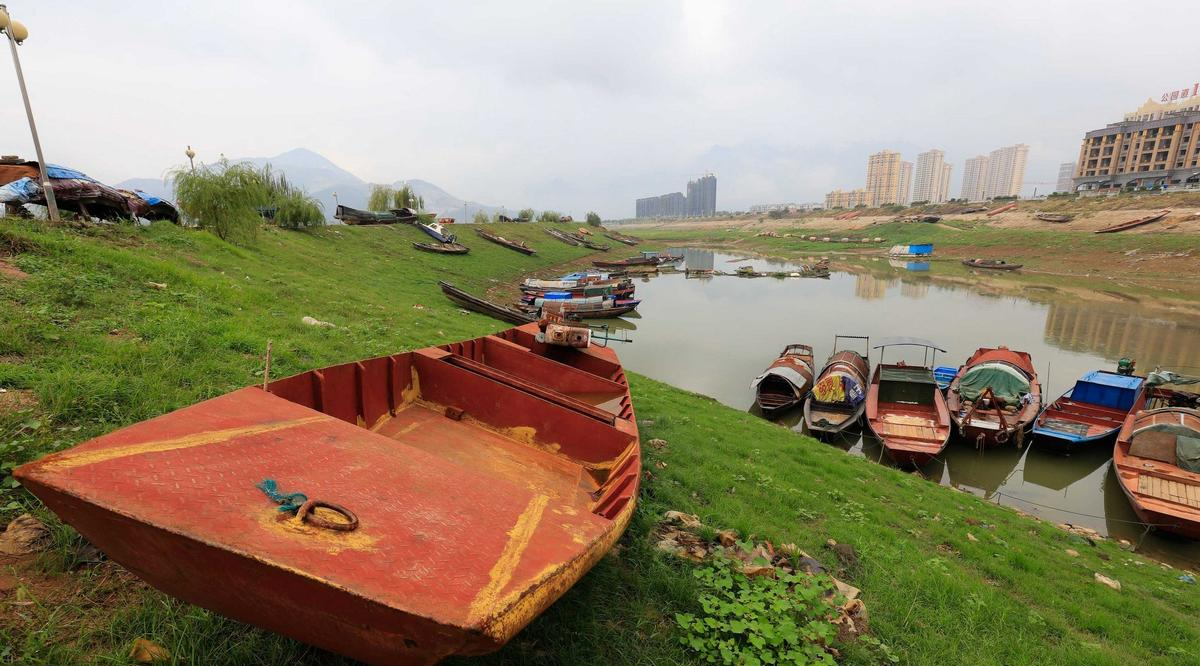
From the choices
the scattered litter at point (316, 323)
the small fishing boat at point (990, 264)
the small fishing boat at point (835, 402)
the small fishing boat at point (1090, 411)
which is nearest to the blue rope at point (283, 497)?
the scattered litter at point (316, 323)

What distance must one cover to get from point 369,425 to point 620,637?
332 cm

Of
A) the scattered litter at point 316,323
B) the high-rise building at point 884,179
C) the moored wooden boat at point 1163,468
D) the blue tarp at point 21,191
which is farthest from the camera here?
the high-rise building at point 884,179

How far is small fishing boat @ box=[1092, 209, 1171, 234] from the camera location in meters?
48.1

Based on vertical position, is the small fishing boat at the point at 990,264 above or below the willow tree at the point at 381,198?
below

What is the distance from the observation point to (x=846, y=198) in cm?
17575

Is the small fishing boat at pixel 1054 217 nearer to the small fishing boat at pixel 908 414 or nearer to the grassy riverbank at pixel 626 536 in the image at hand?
the small fishing boat at pixel 908 414

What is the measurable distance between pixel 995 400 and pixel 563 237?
2151 inches

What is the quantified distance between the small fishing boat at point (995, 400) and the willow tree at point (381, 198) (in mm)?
49740

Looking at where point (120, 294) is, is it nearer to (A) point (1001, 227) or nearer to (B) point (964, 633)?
(B) point (964, 633)

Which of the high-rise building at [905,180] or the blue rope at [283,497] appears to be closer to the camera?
the blue rope at [283,497]

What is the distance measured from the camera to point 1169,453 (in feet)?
31.8

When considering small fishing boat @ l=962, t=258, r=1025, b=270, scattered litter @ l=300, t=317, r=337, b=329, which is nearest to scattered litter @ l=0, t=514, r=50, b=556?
scattered litter @ l=300, t=317, r=337, b=329

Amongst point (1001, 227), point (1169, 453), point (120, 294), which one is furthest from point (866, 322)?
point (1001, 227)

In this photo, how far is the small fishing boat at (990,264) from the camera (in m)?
47.0
